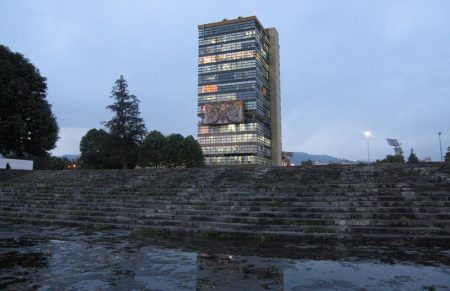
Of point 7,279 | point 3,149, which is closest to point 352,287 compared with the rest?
point 7,279

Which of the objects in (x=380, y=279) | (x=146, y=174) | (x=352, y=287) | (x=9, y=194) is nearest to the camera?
(x=352, y=287)

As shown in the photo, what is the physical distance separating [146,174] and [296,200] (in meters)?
12.1

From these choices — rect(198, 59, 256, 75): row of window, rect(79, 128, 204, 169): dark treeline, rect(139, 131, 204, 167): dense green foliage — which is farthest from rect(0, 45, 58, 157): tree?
rect(198, 59, 256, 75): row of window

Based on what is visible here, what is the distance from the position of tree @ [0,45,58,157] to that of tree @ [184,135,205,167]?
5046 cm

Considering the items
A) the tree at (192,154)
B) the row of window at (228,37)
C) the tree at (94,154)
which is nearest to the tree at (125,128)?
the tree at (94,154)

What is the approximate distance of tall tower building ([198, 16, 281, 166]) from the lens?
12838cm

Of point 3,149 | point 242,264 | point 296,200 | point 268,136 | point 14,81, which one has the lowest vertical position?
point 242,264

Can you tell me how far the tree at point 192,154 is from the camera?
82.6 metres

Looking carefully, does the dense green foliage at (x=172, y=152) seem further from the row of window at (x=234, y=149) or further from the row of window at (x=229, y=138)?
the row of window at (x=229, y=138)

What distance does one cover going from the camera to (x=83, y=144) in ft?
252

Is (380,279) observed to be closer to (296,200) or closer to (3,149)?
(296,200)

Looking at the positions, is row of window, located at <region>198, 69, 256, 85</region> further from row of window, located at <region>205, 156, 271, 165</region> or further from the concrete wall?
row of window, located at <region>205, 156, 271, 165</region>

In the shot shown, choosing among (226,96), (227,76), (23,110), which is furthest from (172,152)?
(227,76)

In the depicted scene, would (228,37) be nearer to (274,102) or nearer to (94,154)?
(274,102)
